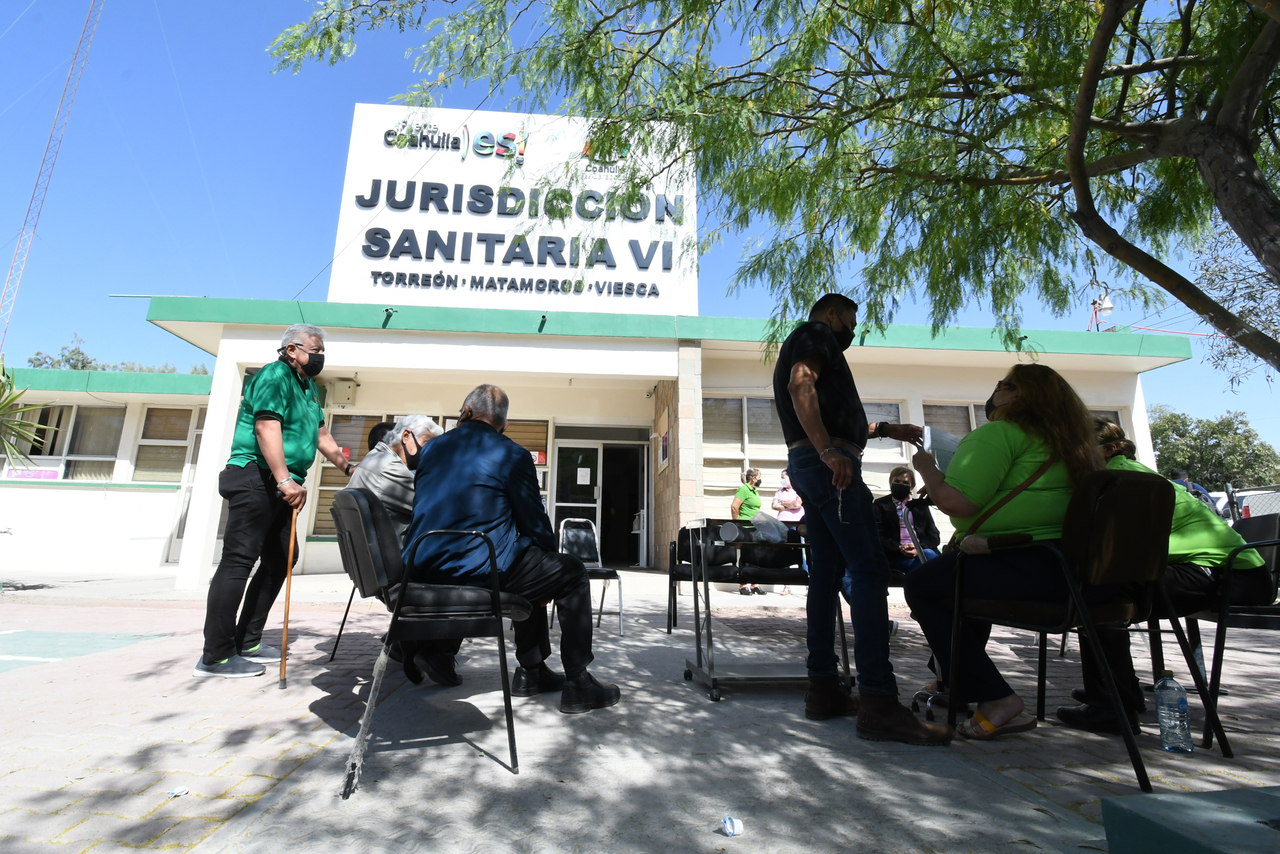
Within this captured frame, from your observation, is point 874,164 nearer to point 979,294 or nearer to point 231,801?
point 979,294

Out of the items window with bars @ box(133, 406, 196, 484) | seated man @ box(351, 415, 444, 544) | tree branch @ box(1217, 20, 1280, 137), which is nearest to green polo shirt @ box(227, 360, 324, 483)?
seated man @ box(351, 415, 444, 544)

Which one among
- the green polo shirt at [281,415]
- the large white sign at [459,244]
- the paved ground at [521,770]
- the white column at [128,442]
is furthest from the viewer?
the white column at [128,442]

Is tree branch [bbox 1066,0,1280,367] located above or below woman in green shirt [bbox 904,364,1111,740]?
above

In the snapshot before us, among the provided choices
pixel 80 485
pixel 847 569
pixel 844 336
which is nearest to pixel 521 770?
pixel 847 569

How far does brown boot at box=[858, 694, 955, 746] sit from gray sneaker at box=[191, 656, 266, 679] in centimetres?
283

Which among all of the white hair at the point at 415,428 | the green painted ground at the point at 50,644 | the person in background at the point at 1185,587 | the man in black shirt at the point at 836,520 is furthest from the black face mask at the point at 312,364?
the person in background at the point at 1185,587

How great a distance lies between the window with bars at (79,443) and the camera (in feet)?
45.7

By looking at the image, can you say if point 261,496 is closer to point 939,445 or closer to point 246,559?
point 246,559

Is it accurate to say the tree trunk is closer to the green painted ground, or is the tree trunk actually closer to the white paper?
the white paper

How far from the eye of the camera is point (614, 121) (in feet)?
14.4

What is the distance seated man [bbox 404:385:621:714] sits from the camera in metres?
2.54

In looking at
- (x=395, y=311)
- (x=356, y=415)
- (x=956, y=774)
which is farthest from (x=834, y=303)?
(x=356, y=415)

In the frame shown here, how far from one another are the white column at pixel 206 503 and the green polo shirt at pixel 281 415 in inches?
244

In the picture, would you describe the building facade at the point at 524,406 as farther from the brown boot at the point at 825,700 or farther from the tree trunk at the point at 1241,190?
the tree trunk at the point at 1241,190
